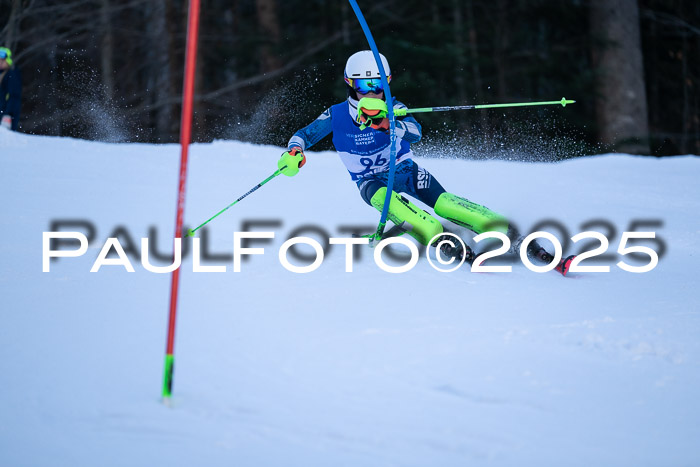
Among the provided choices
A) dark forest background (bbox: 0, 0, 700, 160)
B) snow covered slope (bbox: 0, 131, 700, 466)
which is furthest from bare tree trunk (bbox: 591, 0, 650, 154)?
snow covered slope (bbox: 0, 131, 700, 466)

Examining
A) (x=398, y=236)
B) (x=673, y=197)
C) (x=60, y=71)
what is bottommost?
(x=398, y=236)

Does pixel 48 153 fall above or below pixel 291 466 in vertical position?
above

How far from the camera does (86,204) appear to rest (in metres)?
6.25

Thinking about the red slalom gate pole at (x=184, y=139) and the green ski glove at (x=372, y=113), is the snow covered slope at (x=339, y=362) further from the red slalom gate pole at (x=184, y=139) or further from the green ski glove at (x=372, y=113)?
the green ski glove at (x=372, y=113)

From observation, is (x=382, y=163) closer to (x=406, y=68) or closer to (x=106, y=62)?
(x=406, y=68)

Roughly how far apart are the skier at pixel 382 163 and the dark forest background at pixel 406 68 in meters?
6.72

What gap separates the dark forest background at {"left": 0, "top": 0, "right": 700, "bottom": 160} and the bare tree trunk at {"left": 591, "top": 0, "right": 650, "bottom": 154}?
0.02m

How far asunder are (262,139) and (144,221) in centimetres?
830

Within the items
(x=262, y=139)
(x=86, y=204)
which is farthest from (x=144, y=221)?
(x=262, y=139)

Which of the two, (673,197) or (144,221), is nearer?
(144,221)

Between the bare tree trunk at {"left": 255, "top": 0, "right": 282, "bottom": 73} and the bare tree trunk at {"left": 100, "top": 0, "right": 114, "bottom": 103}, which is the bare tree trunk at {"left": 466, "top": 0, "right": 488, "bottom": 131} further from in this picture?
the bare tree trunk at {"left": 100, "top": 0, "right": 114, "bottom": 103}

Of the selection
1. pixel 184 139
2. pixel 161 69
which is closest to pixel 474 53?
pixel 161 69

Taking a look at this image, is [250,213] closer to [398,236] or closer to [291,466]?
[398,236]

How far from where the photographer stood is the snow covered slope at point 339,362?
278 centimetres
